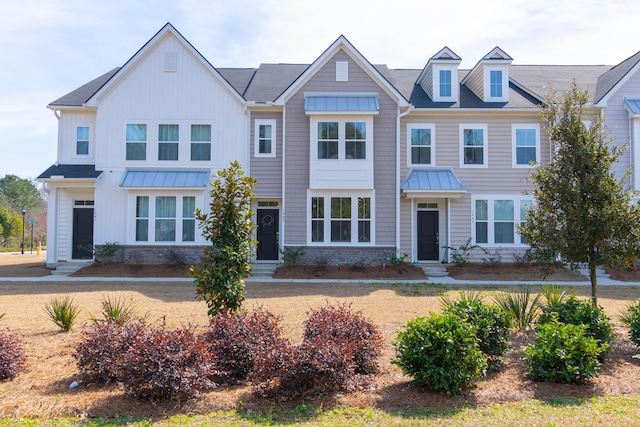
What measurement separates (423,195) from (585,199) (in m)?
10.4

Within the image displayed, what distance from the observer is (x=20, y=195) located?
5800 cm

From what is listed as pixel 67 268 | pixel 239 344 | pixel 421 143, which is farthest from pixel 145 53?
pixel 239 344

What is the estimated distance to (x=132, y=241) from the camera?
19.0 metres

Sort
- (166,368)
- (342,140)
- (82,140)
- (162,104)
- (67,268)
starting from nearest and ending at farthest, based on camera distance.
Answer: (166,368) < (67,268) < (342,140) < (162,104) < (82,140)

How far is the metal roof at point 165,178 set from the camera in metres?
18.6

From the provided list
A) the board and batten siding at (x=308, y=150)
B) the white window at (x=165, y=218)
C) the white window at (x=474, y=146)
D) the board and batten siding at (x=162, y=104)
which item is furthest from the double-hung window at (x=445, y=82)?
the white window at (x=165, y=218)

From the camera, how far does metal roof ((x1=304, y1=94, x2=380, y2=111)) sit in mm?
18406

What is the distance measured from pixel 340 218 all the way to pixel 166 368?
14.3m

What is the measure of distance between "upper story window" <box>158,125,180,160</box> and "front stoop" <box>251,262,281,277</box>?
562cm

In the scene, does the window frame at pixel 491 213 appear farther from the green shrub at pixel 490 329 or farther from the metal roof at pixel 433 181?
the green shrub at pixel 490 329

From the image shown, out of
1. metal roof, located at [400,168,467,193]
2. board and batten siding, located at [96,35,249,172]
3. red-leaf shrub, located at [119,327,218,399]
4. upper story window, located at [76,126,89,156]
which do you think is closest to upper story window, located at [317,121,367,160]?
metal roof, located at [400,168,467,193]

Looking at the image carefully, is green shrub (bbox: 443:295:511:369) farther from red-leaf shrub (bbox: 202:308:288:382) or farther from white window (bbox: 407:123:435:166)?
white window (bbox: 407:123:435:166)

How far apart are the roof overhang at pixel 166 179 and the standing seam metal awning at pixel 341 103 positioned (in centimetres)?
501

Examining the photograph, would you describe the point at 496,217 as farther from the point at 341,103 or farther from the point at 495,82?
the point at 341,103
